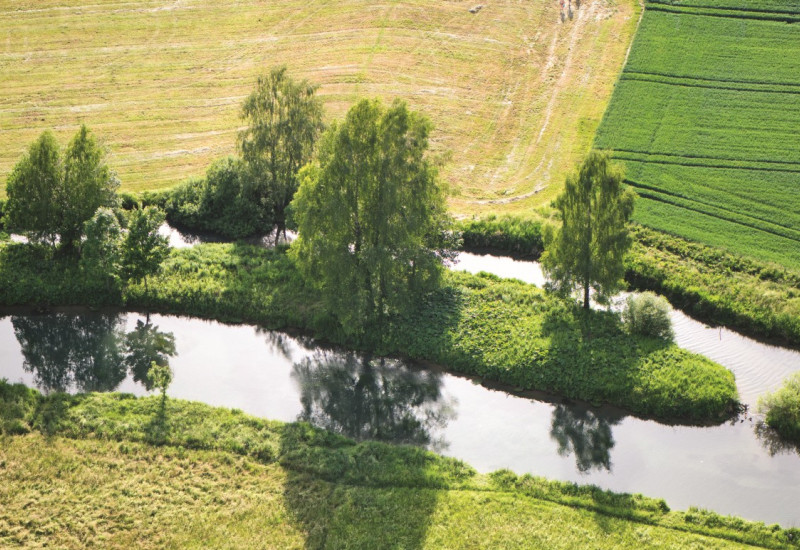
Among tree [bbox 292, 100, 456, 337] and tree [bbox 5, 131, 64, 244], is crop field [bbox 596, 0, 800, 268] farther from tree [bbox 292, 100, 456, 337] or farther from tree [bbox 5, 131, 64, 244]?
tree [bbox 5, 131, 64, 244]

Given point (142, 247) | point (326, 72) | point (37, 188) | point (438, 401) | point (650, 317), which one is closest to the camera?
point (438, 401)

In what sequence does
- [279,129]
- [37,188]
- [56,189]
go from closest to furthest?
[37,188] → [56,189] → [279,129]

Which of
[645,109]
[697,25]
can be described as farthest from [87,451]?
[697,25]

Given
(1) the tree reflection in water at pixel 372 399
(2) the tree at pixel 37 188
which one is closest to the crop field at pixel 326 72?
(2) the tree at pixel 37 188

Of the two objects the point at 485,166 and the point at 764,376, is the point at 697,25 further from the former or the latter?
the point at 764,376

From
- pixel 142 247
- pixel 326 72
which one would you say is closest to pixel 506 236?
pixel 142 247

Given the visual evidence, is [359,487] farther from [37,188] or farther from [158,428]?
[37,188]
